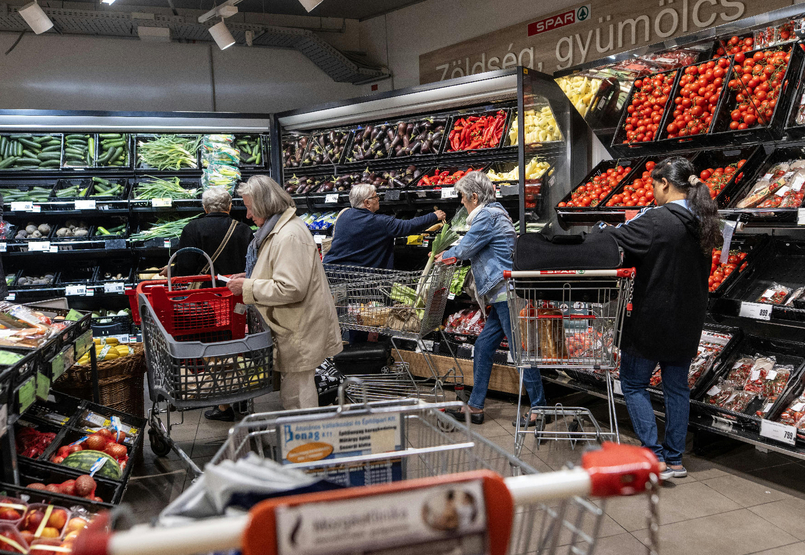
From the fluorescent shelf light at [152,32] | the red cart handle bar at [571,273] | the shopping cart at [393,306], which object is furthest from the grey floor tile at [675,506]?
the fluorescent shelf light at [152,32]

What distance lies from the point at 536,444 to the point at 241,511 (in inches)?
136

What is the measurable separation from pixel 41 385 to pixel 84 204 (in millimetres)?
4669

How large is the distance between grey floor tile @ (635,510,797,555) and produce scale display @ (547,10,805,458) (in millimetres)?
467

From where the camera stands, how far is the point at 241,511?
1015 millimetres

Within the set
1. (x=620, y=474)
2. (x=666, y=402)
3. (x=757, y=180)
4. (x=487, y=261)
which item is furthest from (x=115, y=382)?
(x=757, y=180)

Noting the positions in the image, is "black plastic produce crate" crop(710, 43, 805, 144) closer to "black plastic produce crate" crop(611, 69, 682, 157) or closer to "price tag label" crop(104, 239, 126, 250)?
"black plastic produce crate" crop(611, 69, 682, 157)

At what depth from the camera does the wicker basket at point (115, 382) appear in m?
4.03

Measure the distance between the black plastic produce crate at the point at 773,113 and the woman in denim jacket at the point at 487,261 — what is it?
1519mm

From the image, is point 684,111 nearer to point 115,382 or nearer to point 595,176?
point 595,176

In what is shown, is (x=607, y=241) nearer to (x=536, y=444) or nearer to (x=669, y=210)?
(x=669, y=210)

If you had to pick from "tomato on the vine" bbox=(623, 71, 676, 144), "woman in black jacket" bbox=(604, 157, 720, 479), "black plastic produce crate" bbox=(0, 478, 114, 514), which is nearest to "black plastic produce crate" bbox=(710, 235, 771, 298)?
"woman in black jacket" bbox=(604, 157, 720, 479)

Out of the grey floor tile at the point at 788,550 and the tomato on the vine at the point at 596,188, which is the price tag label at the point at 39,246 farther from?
the grey floor tile at the point at 788,550

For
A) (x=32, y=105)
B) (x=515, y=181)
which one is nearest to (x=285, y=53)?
(x=32, y=105)

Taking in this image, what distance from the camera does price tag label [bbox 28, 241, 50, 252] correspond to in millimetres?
6785
